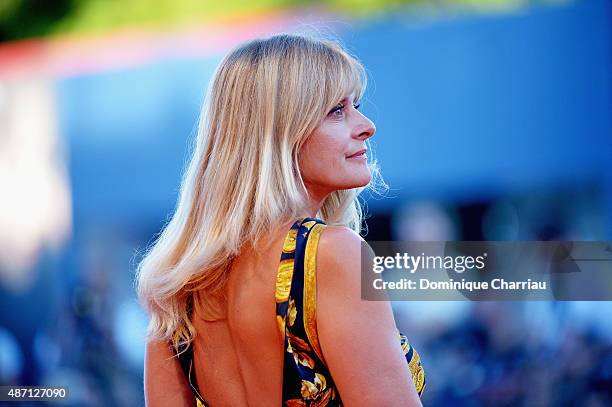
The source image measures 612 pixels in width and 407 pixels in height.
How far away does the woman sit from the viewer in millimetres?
1377

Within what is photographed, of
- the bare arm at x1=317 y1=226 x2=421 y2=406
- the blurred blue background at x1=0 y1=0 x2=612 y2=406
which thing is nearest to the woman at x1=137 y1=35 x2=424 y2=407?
the bare arm at x1=317 y1=226 x2=421 y2=406

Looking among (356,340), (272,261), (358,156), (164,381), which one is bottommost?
(164,381)

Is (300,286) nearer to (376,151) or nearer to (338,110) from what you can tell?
(338,110)

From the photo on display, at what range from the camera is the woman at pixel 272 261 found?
1377 millimetres

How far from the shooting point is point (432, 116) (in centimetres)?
455

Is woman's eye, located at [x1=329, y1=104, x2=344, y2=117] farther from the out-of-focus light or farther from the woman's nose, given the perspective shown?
the out-of-focus light

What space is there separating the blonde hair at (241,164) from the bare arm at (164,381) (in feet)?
0.16

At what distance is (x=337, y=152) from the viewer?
1569 mm

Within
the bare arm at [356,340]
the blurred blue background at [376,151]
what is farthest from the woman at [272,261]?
the blurred blue background at [376,151]

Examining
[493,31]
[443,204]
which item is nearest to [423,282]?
[443,204]

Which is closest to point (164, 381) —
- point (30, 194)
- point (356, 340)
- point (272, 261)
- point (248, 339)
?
point (248, 339)

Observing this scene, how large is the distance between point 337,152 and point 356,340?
1.22ft

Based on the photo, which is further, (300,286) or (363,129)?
(363,129)

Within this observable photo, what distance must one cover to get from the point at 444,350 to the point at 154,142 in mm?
2022
